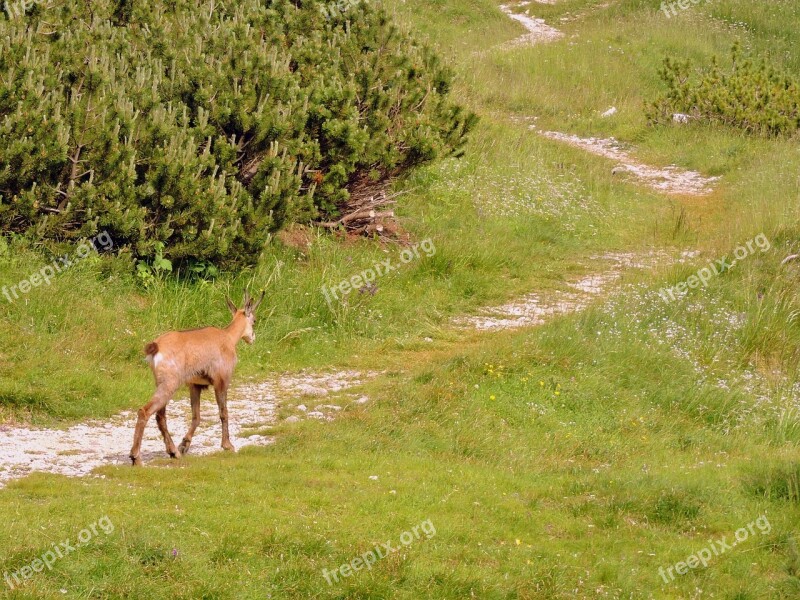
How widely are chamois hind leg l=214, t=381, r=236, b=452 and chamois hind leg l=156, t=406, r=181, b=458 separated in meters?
0.49

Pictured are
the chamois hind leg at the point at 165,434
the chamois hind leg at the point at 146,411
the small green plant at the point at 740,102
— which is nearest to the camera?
the chamois hind leg at the point at 146,411

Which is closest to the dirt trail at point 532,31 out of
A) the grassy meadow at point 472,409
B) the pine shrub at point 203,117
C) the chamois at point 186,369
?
the grassy meadow at point 472,409

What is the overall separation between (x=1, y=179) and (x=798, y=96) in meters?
19.6

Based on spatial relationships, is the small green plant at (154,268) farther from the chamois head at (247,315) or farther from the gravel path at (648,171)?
the gravel path at (648,171)

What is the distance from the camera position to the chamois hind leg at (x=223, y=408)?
9914mm

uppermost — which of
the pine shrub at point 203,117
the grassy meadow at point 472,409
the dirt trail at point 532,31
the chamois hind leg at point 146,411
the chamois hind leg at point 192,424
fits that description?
the pine shrub at point 203,117

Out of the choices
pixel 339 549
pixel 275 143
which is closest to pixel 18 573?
pixel 339 549

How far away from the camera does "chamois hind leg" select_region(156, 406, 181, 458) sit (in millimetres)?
9477

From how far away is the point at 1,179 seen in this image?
13445mm

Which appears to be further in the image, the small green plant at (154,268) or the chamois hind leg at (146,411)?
the small green plant at (154,268)

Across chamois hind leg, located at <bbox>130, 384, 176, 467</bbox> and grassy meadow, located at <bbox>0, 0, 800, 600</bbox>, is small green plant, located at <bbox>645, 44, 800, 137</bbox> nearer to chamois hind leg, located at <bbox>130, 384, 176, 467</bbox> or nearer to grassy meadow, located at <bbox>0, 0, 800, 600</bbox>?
grassy meadow, located at <bbox>0, 0, 800, 600</bbox>

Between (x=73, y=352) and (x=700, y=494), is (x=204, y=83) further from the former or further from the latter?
(x=700, y=494)

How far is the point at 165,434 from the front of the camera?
9.57m

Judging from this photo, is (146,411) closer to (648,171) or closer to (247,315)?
(247,315)
